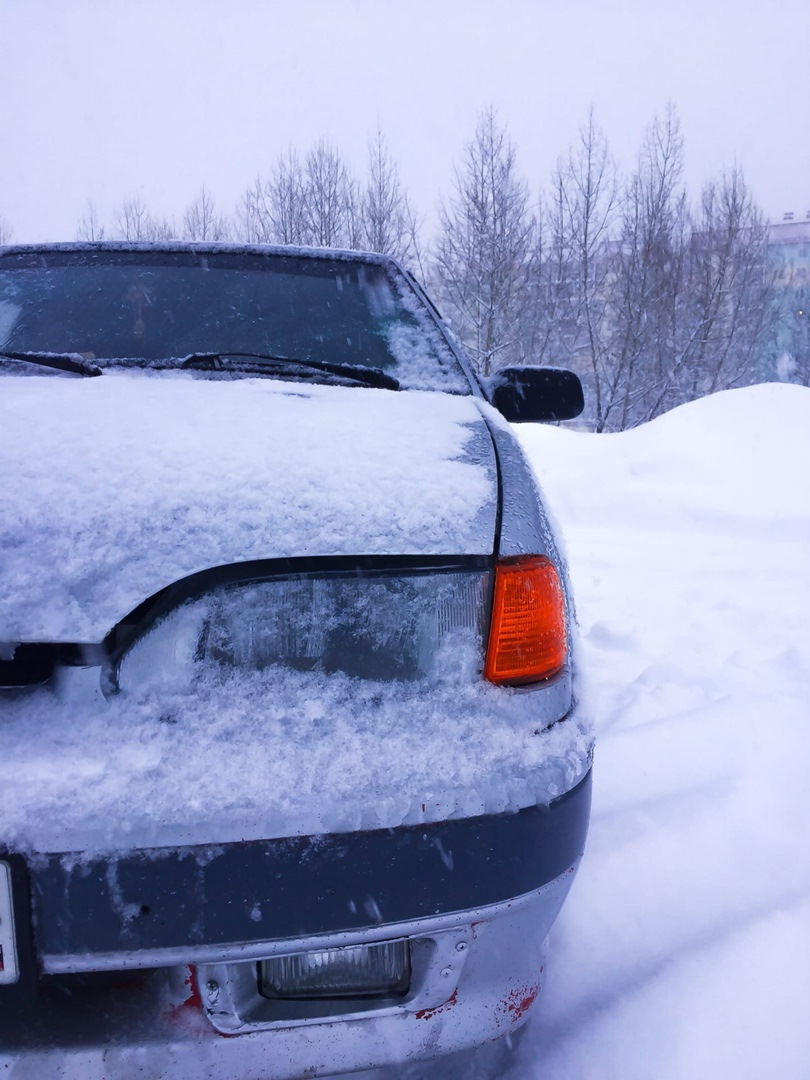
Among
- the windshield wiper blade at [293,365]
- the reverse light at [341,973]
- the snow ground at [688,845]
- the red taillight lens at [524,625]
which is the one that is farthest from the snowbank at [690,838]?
the windshield wiper blade at [293,365]

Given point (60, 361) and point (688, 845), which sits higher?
point (60, 361)

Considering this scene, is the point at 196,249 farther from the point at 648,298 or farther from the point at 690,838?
the point at 648,298

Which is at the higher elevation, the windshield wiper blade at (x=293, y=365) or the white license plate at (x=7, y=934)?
the windshield wiper blade at (x=293, y=365)

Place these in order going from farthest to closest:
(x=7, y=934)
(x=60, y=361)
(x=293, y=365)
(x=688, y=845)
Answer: (x=688, y=845) < (x=293, y=365) < (x=60, y=361) < (x=7, y=934)

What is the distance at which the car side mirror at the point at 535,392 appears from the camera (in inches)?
79.7

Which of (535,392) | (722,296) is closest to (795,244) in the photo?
(722,296)

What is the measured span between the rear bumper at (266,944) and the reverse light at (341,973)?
2 centimetres

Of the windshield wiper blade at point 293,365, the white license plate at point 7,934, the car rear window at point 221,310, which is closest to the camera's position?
the white license plate at point 7,934

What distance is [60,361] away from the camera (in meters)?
1.58

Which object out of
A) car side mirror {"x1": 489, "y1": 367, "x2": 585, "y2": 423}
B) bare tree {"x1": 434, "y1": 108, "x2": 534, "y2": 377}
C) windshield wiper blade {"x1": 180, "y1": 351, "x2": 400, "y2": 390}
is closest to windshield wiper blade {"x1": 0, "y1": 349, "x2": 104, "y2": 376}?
windshield wiper blade {"x1": 180, "y1": 351, "x2": 400, "y2": 390}

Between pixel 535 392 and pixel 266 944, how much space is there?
155 cm

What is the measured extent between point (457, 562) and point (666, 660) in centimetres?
258

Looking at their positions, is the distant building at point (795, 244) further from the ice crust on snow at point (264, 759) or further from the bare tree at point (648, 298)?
the ice crust on snow at point (264, 759)

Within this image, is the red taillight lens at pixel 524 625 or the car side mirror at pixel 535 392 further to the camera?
the car side mirror at pixel 535 392
